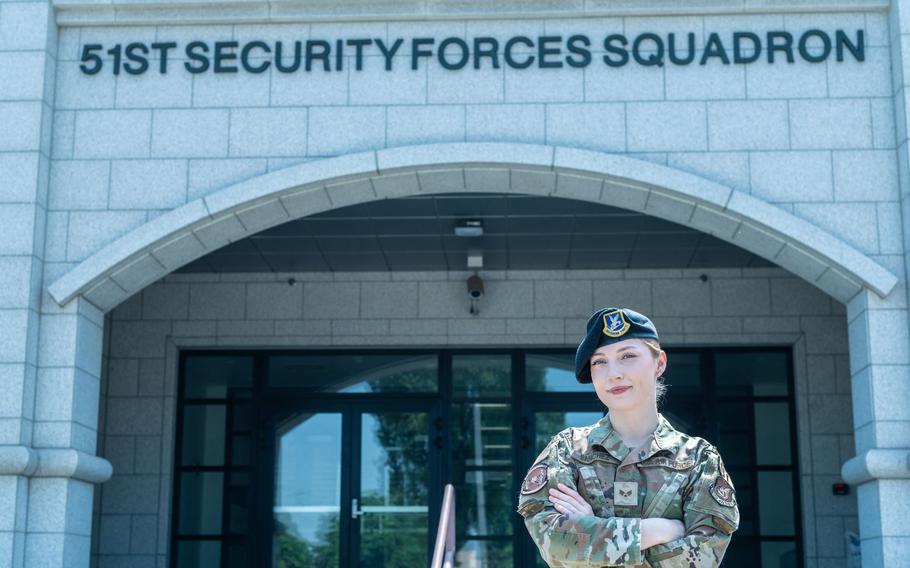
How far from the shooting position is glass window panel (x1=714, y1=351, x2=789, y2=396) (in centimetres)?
1091

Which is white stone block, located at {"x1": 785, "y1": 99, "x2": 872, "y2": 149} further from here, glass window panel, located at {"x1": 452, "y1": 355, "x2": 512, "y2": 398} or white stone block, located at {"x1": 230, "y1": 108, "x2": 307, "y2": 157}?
glass window panel, located at {"x1": 452, "y1": 355, "x2": 512, "y2": 398}

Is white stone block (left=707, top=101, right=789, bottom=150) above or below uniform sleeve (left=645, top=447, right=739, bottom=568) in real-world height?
above

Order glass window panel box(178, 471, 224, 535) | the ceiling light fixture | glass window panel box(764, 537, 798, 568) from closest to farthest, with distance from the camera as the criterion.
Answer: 1. the ceiling light fixture
2. glass window panel box(764, 537, 798, 568)
3. glass window panel box(178, 471, 224, 535)

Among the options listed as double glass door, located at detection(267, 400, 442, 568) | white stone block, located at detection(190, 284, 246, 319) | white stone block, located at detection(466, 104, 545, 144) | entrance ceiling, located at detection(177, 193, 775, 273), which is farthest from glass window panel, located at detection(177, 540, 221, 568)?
white stone block, located at detection(466, 104, 545, 144)

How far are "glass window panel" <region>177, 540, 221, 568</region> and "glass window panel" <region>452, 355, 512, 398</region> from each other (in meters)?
2.52

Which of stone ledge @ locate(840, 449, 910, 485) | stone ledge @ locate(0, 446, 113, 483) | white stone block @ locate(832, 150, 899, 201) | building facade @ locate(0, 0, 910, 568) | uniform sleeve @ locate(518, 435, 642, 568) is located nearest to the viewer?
uniform sleeve @ locate(518, 435, 642, 568)

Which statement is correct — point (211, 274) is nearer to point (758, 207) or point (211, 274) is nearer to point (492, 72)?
point (492, 72)

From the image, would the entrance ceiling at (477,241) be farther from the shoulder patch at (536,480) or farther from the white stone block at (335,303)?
the shoulder patch at (536,480)

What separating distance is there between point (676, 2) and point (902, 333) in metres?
2.52

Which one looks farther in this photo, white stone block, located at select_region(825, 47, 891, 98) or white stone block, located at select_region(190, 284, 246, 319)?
white stone block, located at select_region(190, 284, 246, 319)

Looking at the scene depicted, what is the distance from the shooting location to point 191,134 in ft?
26.6

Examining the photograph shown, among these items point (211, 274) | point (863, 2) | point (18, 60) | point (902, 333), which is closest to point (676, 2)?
point (863, 2)

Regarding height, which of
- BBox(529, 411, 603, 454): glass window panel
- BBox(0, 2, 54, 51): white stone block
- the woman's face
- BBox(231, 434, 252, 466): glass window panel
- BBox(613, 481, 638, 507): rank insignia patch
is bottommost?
BBox(613, 481, 638, 507): rank insignia patch

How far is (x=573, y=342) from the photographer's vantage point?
1084cm
